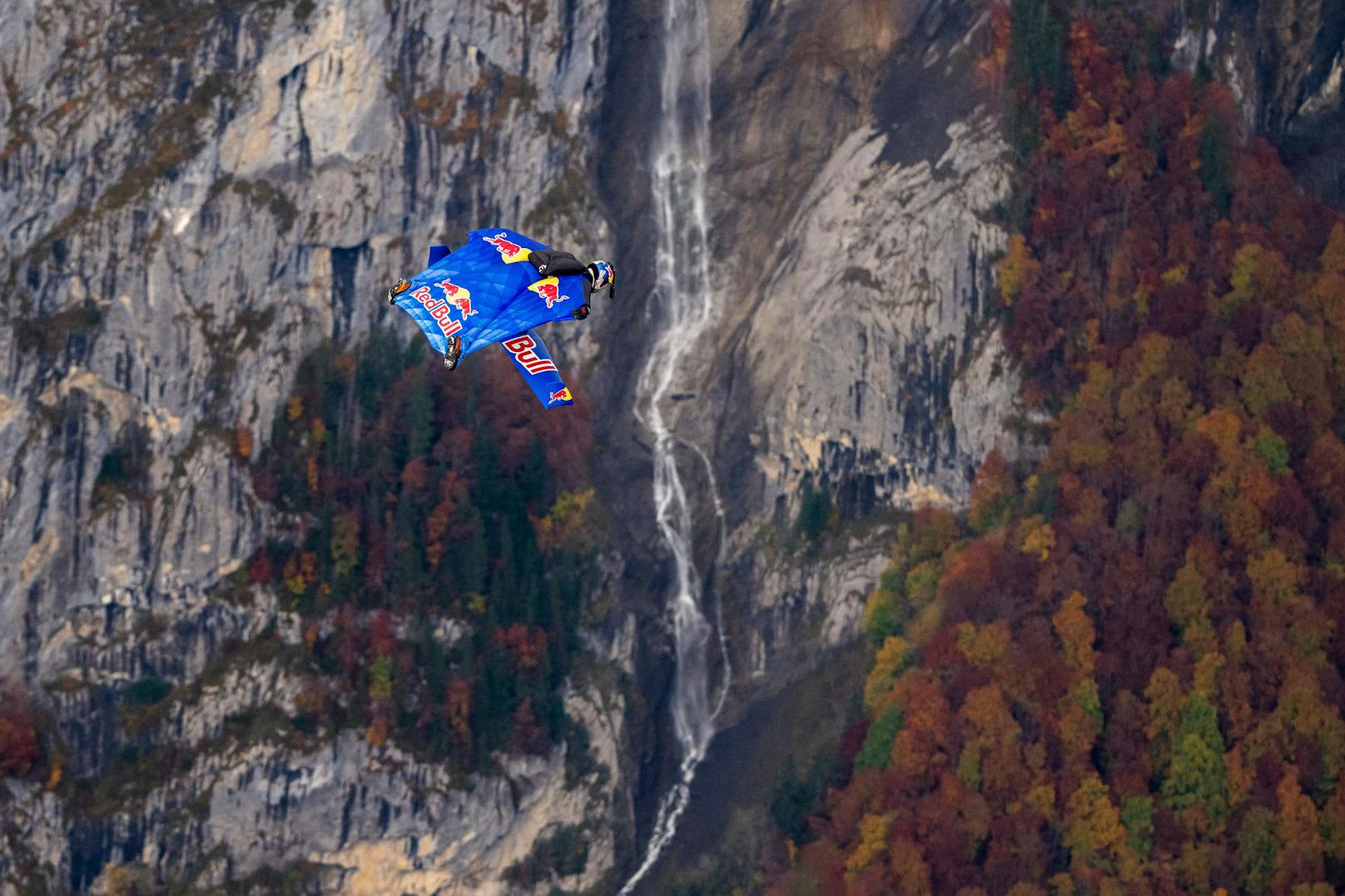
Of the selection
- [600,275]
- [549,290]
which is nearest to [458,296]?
[549,290]

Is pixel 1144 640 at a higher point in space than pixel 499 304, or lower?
lower

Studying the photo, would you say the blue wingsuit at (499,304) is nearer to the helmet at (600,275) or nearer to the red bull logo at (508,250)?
the red bull logo at (508,250)

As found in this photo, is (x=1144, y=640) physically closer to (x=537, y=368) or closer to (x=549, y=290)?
(x=549, y=290)

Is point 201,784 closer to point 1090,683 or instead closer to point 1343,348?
point 1090,683

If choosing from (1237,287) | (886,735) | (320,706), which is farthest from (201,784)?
(1237,287)

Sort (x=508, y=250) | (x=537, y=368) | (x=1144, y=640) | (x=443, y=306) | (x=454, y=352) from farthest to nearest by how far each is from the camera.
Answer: (x=1144, y=640), (x=508, y=250), (x=443, y=306), (x=537, y=368), (x=454, y=352)

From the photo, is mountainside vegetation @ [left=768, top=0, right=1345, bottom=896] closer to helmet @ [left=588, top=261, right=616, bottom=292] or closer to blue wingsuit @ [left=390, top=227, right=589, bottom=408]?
blue wingsuit @ [left=390, top=227, right=589, bottom=408]

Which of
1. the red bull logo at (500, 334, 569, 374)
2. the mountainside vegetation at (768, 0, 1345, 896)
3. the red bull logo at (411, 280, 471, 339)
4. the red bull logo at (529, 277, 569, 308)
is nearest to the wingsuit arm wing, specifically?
the red bull logo at (500, 334, 569, 374)

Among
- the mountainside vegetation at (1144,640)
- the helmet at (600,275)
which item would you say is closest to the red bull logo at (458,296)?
the helmet at (600,275)

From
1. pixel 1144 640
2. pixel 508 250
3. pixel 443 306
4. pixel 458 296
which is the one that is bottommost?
pixel 1144 640
